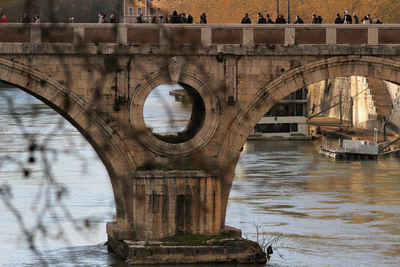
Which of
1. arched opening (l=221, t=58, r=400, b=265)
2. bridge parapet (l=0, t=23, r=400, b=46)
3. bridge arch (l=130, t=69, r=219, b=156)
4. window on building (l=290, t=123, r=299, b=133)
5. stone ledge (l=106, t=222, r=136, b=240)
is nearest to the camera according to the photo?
bridge parapet (l=0, t=23, r=400, b=46)

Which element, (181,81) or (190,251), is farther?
(181,81)

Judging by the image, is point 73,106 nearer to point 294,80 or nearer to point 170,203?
point 170,203

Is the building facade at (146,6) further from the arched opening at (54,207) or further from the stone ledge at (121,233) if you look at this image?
the stone ledge at (121,233)

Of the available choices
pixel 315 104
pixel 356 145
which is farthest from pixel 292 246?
pixel 315 104

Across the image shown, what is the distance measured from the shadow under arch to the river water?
2.69ft

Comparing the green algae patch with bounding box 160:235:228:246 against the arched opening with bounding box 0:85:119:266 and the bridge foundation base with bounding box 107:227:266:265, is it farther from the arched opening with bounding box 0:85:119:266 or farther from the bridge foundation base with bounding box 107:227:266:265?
the arched opening with bounding box 0:85:119:266

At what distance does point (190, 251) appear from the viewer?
24.8 metres

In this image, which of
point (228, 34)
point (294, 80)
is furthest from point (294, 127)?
point (228, 34)

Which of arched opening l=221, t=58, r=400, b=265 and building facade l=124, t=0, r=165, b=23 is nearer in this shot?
building facade l=124, t=0, r=165, b=23

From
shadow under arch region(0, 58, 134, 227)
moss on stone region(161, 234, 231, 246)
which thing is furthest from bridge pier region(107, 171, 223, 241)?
shadow under arch region(0, 58, 134, 227)

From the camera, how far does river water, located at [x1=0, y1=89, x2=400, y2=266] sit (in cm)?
2741

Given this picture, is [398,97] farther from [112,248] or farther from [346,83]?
[112,248]

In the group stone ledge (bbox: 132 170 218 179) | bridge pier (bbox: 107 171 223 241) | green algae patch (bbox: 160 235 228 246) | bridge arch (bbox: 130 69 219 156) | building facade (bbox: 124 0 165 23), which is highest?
building facade (bbox: 124 0 165 23)

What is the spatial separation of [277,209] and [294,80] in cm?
1163
